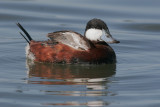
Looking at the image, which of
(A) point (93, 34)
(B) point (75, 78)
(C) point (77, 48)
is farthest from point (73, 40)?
(B) point (75, 78)

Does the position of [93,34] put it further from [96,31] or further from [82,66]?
[82,66]

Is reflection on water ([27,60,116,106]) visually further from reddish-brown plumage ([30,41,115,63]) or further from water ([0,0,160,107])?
reddish-brown plumage ([30,41,115,63])

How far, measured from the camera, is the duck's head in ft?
33.3

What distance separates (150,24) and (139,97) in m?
6.45

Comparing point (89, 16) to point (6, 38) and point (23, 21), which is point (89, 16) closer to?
point (23, 21)

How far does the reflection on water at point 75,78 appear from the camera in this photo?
811cm

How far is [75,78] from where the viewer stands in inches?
361

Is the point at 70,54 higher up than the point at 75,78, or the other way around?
the point at 70,54

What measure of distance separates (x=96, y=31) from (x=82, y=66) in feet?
2.39

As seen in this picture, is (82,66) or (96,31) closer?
(82,66)

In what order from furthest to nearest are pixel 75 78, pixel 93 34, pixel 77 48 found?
1. pixel 93 34
2. pixel 77 48
3. pixel 75 78

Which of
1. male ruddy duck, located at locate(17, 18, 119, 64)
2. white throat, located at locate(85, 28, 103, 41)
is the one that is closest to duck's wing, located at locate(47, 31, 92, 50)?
male ruddy duck, located at locate(17, 18, 119, 64)

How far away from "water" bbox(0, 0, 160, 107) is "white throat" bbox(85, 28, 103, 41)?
0.56m

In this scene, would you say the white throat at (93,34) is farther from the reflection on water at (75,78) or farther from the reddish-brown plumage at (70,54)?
the reflection on water at (75,78)
